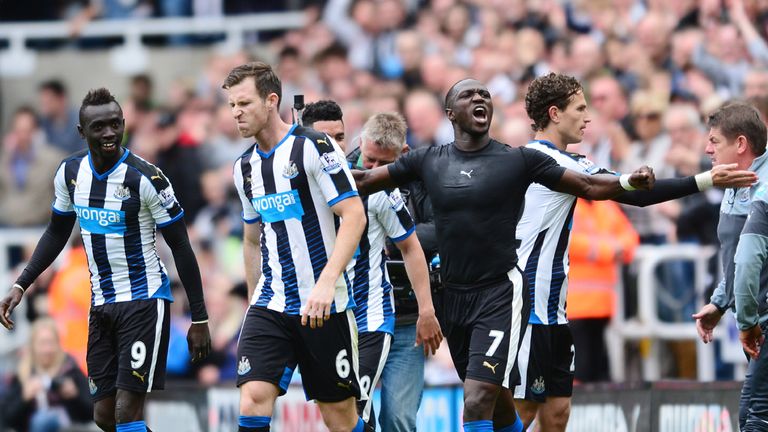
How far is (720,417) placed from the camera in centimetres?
1062

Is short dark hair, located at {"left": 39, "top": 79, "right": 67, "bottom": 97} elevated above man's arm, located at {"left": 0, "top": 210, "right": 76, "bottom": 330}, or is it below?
above

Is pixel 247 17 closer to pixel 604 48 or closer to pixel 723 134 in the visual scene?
pixel 604 48

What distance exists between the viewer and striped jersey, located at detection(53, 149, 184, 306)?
29.3 feet

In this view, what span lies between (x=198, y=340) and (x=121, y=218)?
0.88 metres

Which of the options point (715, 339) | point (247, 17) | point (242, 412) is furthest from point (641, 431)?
point (247, 17)

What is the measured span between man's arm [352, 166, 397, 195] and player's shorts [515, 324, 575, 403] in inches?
46.7

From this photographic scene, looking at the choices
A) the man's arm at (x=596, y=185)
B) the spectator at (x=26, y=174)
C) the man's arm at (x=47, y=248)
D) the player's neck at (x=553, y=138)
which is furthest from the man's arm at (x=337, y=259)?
the spectator at (x=26, y=174)

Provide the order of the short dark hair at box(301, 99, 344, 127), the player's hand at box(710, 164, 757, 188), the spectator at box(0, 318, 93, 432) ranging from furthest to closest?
the spectator at box(0, 318, 93, 432)
the short dark hair at box(301, 99, 344, 127)
the player's hand at box(710, 164, 757, 188)

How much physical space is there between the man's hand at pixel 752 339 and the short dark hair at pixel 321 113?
9.68ft

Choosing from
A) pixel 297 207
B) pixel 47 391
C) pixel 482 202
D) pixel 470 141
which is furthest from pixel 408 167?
pixel 47 391

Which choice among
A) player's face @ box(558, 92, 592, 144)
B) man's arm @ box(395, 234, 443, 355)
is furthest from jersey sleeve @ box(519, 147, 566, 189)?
man's arm @ box(395, 234, 443, 355)

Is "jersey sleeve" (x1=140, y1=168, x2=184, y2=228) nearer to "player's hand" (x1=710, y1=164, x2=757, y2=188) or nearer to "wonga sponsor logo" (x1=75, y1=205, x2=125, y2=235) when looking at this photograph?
"wonga sponsor logo" (x1=75, y1=205, x2=125, y2=235)

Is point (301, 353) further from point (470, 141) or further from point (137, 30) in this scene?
point (137, 30)

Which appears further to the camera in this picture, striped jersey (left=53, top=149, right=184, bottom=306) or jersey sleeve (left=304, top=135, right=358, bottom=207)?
striped jersey (left=53, top=149, right=184, bottom=306)
